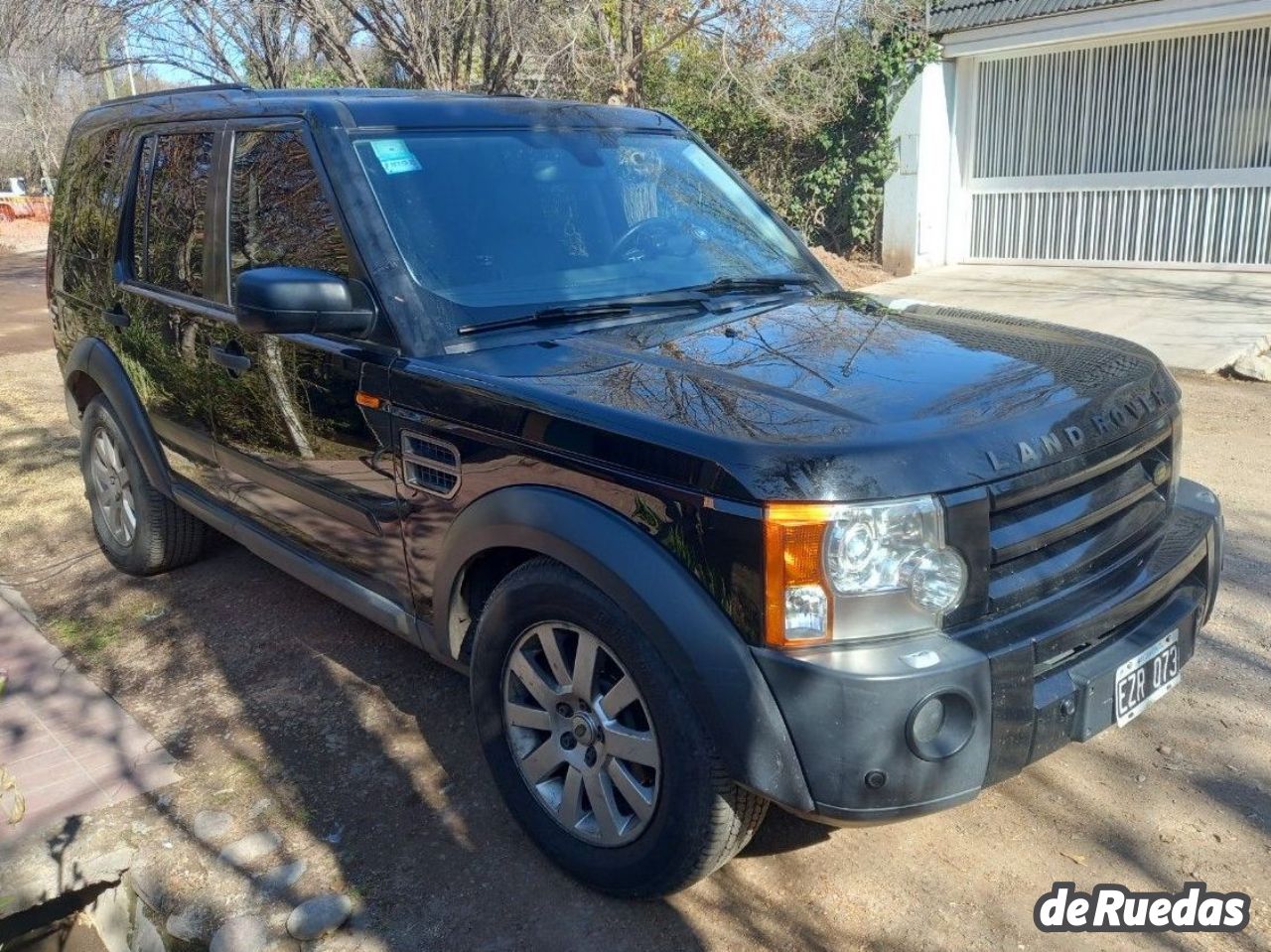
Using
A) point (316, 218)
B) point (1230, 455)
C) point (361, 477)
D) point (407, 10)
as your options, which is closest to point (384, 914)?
point (361, 477)

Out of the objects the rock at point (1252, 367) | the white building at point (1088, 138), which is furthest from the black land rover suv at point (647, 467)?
the white building at point (1088, 138)

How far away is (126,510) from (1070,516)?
4.24 metres

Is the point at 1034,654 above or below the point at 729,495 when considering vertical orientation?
below

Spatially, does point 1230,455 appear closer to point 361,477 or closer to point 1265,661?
point 1265,661

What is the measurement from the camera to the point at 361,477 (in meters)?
3.46

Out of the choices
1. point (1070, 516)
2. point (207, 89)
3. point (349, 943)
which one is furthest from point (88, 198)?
point (1070, 516)

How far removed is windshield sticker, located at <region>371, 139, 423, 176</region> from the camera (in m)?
3.52

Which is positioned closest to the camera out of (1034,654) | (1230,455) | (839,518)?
(839,518)

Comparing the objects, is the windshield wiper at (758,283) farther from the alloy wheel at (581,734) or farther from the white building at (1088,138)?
the white building at (1088,138)

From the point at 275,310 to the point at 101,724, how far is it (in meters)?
1.84

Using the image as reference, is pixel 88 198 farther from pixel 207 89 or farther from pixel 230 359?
pixel 230 359

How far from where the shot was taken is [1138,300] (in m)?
10.9

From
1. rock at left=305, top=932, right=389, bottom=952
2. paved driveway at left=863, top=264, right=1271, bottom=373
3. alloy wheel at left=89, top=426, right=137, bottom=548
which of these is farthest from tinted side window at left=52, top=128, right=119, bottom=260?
paved driveway at left=863, top=264, right=1271, bottom=373

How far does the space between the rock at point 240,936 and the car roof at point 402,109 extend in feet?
7.55
